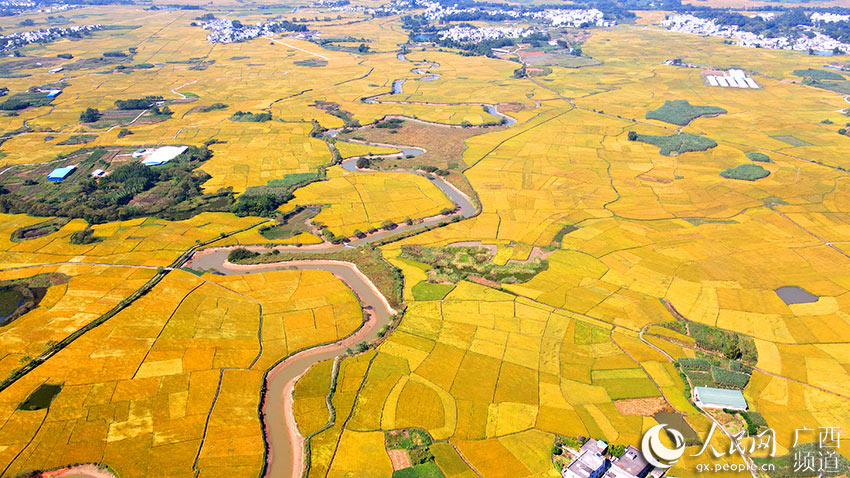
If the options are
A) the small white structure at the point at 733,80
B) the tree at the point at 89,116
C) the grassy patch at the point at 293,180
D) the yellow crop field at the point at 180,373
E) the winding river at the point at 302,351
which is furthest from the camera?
the small white structure at the point at 733,80

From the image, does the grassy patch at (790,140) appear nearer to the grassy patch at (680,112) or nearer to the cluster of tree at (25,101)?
the grassy patch at (680,112)

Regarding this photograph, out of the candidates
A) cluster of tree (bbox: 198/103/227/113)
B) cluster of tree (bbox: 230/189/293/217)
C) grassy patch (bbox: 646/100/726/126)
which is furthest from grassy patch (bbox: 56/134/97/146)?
grassy patch (bbox: 646/100/726/126)

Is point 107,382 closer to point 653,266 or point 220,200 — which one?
point 220,200

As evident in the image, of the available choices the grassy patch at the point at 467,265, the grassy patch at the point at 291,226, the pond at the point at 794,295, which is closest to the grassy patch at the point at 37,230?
the grassy patch at the point at 291,226

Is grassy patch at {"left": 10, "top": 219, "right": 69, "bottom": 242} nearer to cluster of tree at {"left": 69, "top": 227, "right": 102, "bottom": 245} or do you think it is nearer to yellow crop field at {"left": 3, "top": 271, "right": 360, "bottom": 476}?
cluster of tree at {"left": 69, "top": 227, "right": 102, "bottom": 245}

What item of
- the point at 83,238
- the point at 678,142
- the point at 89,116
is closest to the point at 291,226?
the point at 83,238

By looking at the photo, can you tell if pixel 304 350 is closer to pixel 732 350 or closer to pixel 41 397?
pixel 41 397
